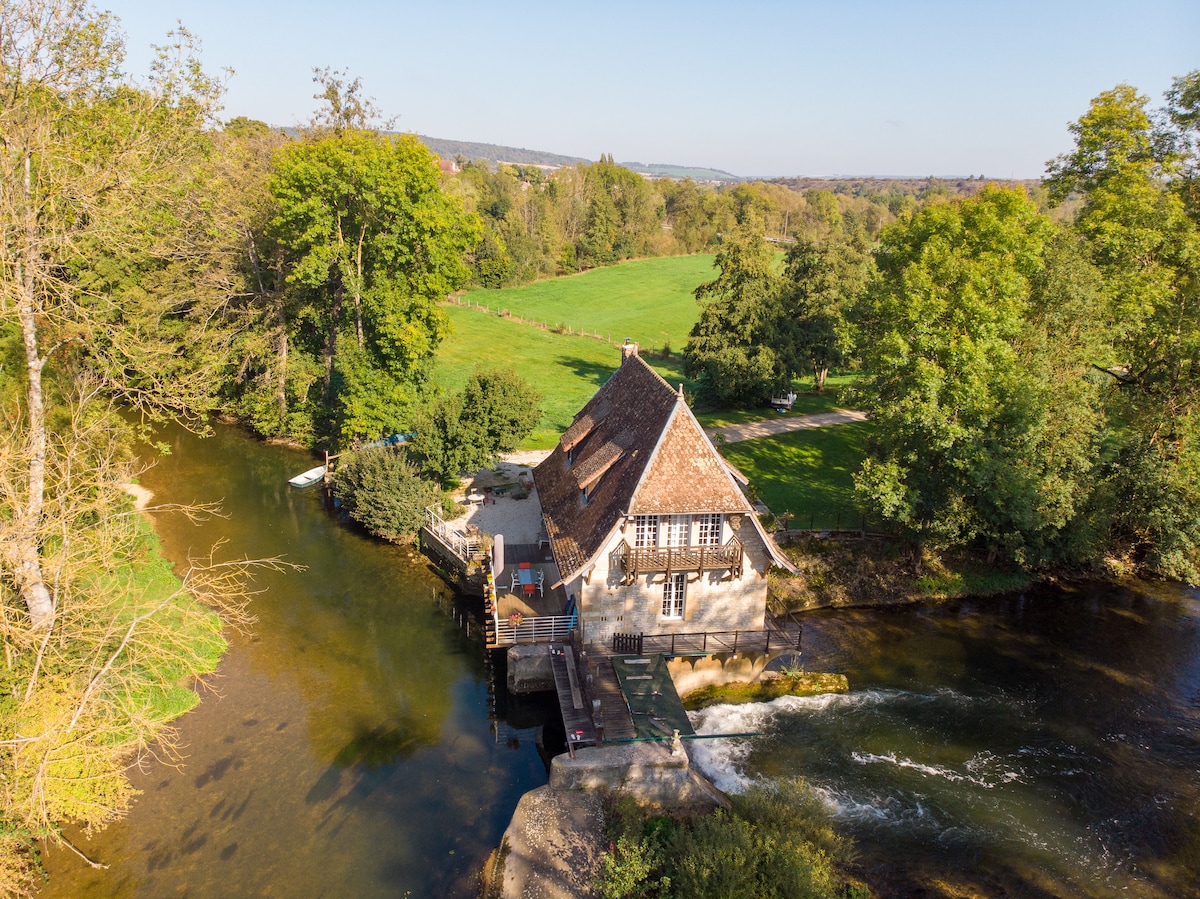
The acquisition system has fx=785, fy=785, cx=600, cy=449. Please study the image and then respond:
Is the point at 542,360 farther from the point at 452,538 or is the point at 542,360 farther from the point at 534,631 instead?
the point at 534,631

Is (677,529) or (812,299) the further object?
(812,299)

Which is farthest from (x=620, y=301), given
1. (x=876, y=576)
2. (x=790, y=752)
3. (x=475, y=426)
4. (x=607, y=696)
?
(x=790, y=752)

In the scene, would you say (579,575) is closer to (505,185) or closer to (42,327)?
(42,327)

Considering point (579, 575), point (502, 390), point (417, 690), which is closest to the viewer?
point (579, 575)

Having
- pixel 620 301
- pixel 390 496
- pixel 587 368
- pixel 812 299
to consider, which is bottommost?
pixel 390 496

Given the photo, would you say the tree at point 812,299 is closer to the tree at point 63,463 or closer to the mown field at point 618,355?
the mown field at point 618,355

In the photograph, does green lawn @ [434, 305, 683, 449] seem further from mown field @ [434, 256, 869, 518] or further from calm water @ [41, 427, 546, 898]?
calm water @ [41, 427, 546, 898]

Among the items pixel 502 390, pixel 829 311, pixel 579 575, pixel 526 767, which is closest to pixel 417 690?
pixel 526 767
